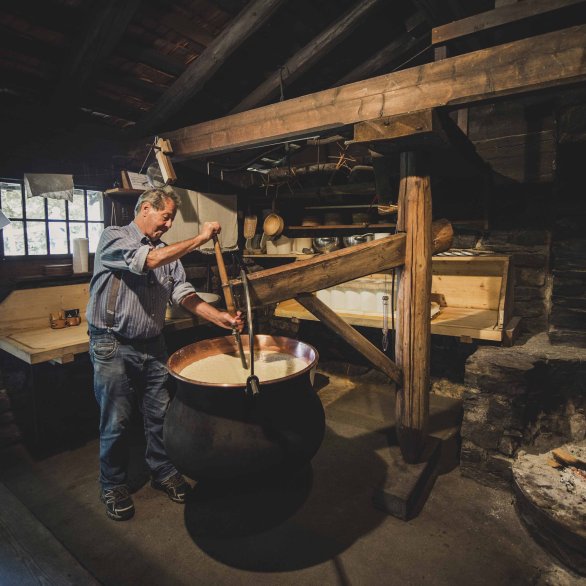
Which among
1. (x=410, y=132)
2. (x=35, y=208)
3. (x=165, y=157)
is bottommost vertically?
(x=35, y=208)

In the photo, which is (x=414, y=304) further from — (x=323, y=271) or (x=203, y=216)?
(x=203, y=216)

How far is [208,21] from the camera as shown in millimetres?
3490

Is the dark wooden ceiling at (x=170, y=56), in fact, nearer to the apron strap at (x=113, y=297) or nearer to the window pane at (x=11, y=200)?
the window pane at (x=11, y=200)

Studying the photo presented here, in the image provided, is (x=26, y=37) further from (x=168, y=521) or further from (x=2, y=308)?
(x=168, y=521)

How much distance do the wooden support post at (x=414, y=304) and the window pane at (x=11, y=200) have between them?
3.77 meters

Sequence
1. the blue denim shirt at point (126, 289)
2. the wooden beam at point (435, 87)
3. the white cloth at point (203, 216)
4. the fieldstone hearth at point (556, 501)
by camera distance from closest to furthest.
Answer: the wooden beam at point (435, 87)
the fieldstone hearth at point (556, 501)
the blue denim shirt at point (126, 289)
the white cloth at point (203, 216)

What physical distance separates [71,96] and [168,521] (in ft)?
12.9

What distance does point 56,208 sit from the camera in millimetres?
4336

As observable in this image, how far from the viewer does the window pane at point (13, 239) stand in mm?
3976

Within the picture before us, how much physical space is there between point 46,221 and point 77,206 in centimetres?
38

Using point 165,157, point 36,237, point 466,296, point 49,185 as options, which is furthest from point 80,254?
point 466,296

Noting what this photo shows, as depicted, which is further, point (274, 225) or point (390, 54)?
point (274, 225)

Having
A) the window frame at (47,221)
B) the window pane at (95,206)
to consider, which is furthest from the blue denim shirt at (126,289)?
the window pane at (95,206)

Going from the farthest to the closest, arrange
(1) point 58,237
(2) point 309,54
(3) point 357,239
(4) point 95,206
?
1. (3) point 357,239
2. (4) point 95,206
3. (1) point 58,237
4. (2) point 309,54
